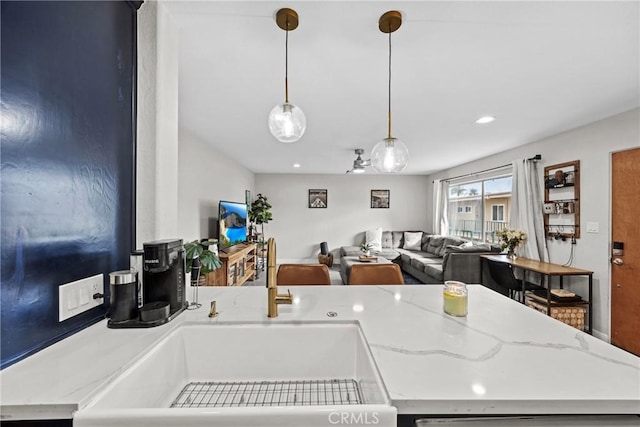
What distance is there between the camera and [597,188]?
2.79 metres

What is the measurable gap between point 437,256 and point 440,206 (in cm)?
139

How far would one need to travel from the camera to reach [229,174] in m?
4.62

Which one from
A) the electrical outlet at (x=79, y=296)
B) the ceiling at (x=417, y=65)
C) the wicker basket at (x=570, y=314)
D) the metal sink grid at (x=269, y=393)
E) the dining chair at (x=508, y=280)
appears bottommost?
the wicker basket at (x=570, y=314)

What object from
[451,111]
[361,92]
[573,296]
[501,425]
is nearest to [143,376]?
[501,425]

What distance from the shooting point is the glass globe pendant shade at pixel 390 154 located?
→ 5.13ft

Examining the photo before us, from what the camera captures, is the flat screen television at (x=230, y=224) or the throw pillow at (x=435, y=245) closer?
the flat screen television at (x=230, y=224)

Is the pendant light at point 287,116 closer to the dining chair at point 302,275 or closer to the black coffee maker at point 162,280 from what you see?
the black coffee maker at point 162,280

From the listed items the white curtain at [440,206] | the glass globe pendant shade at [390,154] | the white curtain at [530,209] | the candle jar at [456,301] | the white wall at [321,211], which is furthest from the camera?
the white wall at [321,211]

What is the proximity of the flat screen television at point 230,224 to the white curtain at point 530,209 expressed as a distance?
4.39m

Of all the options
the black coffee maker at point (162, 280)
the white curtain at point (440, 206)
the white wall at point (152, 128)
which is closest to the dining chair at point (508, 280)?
the white curtain at point (440, 206)


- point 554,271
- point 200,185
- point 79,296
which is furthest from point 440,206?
point 79,296

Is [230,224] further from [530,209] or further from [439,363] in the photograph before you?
[530,209]

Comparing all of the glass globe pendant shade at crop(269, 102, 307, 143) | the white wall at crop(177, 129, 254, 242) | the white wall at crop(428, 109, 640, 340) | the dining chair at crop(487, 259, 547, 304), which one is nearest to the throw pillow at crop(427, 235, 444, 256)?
the dining chair at crop(487, 259, 547, 304)

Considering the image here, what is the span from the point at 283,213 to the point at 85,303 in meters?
5.85
